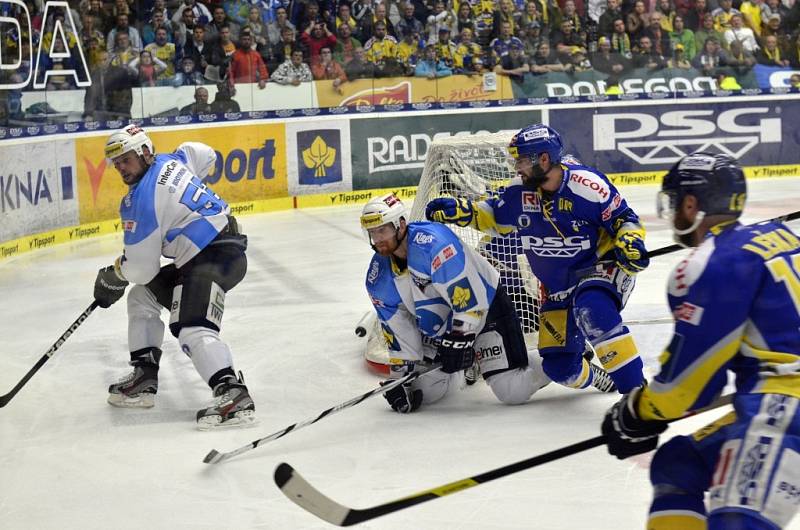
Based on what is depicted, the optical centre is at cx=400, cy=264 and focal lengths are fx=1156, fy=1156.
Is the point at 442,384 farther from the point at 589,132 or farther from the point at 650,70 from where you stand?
the point at 650,70

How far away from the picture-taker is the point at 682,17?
40.1 feet

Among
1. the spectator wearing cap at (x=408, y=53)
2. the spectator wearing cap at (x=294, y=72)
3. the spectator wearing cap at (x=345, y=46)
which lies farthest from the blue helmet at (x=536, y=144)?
the spectator wearing cap at (x=408, y=53)

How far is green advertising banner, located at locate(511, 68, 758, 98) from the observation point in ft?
37.7

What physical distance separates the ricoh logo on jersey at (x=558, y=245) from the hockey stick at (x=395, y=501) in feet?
5.75

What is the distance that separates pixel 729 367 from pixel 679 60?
10.2 metres

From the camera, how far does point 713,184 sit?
2.24 metres

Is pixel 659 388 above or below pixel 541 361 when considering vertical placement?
above

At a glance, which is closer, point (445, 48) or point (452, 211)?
point (452, 211)

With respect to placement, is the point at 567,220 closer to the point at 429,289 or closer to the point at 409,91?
the point at 429,289

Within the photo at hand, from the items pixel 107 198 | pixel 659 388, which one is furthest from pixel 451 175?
pixel 107 198

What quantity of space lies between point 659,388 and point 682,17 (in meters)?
10.7

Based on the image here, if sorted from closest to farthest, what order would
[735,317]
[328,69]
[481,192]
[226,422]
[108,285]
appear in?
[735,317], [226,422], [108,285], [481,192], [328,69]

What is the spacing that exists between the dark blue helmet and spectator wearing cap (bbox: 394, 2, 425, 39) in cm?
921

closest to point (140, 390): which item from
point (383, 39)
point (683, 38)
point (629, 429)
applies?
point (629, 429)
